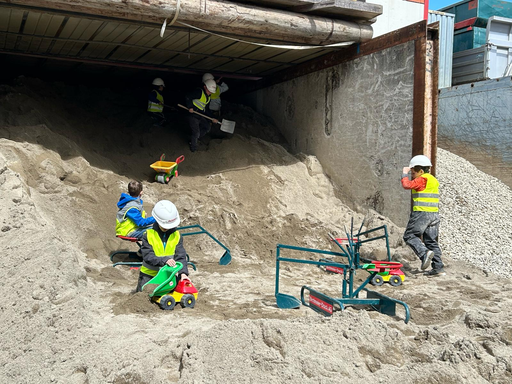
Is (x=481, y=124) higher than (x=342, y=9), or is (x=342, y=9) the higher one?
(x=342, y=9)

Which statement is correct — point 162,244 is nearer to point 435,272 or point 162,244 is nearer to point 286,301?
point 286,301

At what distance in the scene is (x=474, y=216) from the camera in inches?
374

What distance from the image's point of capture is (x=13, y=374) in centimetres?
343

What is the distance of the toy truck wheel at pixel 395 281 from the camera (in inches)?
245

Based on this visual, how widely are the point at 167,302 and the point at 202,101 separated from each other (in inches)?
250

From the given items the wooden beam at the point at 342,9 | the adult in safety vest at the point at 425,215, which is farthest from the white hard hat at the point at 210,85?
the adult in safety vest at the point at 425,215

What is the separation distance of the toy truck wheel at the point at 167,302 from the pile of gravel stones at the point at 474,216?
470 centimetres

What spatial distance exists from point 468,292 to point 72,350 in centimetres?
451

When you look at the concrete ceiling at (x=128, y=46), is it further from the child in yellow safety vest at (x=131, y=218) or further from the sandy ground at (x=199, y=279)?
the child in yellow safety vest at (x=131, y=218)

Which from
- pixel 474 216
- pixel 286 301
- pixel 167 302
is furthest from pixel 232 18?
pixel 474 216

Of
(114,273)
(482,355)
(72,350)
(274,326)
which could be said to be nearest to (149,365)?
(72,350)

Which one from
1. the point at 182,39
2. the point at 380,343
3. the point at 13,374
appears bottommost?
the point at 13,374

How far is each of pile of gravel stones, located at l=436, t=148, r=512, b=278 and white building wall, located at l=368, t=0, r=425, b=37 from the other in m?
3.27

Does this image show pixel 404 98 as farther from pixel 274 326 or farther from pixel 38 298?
pixel 38 298
